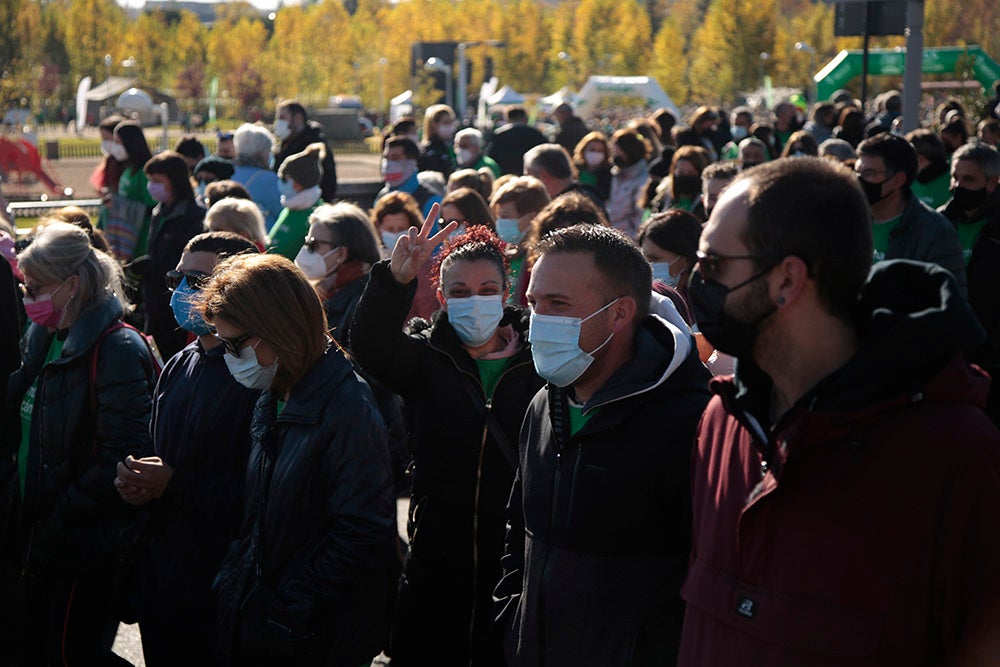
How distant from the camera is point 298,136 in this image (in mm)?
11945

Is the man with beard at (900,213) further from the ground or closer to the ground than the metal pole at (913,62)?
closer to the ground

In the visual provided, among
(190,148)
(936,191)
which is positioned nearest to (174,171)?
(190,148)

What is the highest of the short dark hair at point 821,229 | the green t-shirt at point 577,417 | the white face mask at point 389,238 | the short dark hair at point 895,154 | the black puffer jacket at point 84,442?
the short dark hair at point 821,229

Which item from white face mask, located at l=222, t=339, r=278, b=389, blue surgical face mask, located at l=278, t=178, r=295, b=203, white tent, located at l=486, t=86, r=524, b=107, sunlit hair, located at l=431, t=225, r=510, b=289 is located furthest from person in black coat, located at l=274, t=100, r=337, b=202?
white tent, located at l=486, t=86, r=524, b=107

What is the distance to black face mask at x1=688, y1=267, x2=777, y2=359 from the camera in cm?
230

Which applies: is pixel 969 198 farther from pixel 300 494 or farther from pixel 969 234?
pixel 300 494

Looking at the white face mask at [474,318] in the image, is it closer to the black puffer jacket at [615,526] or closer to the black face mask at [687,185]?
the black puffer jacket at [615,526]

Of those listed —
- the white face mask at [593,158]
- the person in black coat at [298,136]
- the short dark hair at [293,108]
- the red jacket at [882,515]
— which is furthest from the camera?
the short dark hair at [293,108]

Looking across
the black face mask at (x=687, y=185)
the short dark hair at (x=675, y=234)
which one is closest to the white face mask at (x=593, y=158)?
the black face mask at (x=687, y=185)

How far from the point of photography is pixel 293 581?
3602 mm

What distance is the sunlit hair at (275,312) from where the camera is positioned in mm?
3781

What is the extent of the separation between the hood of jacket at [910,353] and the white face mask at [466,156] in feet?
32.1

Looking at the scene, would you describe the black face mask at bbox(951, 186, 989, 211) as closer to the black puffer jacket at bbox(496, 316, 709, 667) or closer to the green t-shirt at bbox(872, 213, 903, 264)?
the green t-shirt at bbox(872, 213, 903, 264)

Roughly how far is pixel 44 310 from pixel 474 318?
1.73 m
